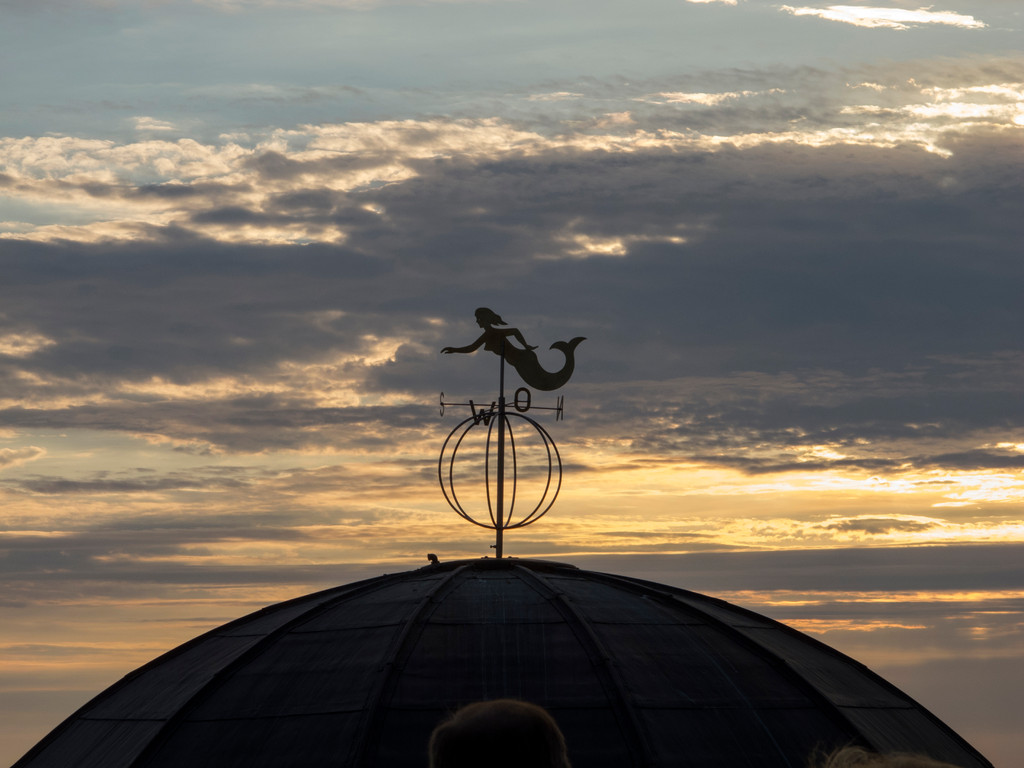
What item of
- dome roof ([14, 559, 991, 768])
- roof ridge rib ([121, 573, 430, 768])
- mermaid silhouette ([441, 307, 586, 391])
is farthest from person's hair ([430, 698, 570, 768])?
mermaid silhouette ([441, 307, 586, 391])

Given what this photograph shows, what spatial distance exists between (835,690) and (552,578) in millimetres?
4427

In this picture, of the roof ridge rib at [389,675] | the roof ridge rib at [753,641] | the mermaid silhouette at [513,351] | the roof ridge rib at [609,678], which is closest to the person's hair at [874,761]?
the roof ridge rib at [609,678]

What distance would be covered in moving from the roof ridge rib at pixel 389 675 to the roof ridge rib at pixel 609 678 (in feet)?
5.66

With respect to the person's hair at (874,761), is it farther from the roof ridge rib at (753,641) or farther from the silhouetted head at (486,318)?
the silhouetted head at (486,318)

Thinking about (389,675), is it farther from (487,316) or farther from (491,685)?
(487,316)

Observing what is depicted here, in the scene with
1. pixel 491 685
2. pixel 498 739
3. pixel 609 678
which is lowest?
pixel 491 685

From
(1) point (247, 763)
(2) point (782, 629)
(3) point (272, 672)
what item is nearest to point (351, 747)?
(1) point (247, 763)

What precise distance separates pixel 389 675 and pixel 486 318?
701 cm

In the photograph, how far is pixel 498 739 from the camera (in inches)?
219

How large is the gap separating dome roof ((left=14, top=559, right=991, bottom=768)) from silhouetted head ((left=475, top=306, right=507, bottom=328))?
4.00 metres

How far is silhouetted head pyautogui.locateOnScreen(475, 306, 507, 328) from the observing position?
20.9 m

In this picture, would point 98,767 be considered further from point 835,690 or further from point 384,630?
point 835,690

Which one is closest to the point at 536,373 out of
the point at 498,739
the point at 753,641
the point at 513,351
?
the point at 513,351

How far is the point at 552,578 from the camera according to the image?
1903 centimetres
